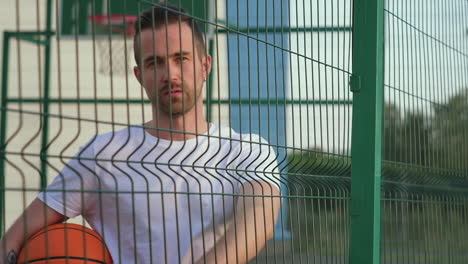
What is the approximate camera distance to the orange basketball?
3.16m

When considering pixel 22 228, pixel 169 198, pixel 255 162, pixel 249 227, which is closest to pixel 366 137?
pixel 255 162

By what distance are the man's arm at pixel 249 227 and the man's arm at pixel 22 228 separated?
0.54m

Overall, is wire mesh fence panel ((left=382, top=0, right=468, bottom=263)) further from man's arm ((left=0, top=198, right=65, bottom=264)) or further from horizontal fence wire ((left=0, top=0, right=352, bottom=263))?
man's arm ((left=0, top=198, right=65, bottom=264))

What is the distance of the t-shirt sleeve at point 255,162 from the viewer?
11.6 feet

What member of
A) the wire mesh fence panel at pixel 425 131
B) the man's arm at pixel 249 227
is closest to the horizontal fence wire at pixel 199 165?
the man's arm at pixel 249 227

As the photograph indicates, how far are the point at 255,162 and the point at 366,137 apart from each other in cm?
87

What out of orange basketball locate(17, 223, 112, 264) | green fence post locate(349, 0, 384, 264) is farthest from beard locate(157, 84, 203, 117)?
green fence post locate(349, 0, 384, 264)

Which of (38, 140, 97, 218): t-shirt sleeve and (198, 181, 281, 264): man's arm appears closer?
(38, 140, 97, 218): t-shirt sleeve

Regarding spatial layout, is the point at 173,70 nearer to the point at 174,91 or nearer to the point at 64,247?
the point at 174,91

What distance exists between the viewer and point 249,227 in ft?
11.8

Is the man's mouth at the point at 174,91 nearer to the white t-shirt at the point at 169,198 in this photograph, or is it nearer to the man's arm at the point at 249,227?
the white t-shirt at the point at 169,198

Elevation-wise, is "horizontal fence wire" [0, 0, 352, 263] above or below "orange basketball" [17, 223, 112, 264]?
above

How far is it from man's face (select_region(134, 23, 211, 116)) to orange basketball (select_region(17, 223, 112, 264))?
0.49 metres

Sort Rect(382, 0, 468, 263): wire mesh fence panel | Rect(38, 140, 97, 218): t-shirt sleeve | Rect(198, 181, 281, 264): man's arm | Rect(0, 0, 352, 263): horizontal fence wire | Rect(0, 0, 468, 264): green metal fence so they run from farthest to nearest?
Rect(382, 0, 468, 263): wire mesh fence panel, Rect(0, 0, 468, 264): green metal fence, Rect(198, 181, 281, 264): man's arm, Rect(38, 140, 97, 218): t-shirt sleeve, Rect(0, 0, 352, 263): horizontal fence wire
